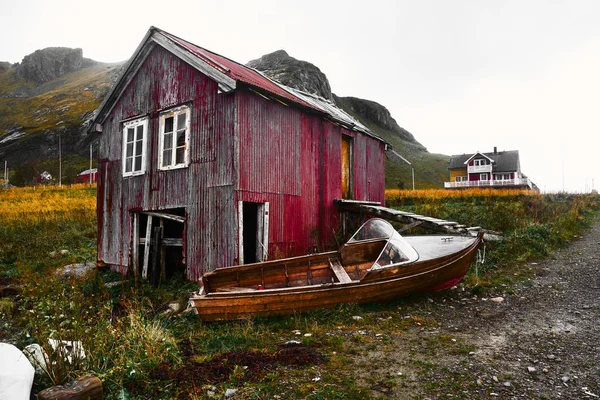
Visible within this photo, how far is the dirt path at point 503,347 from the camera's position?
4.17 m

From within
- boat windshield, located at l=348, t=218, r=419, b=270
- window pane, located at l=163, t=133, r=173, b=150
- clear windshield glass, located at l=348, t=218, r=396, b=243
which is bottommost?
boat windshield, located at l=348, t=218, r=419, b=270

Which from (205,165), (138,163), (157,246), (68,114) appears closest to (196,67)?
(205,165)

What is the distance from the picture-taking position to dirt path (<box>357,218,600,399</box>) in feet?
13.7

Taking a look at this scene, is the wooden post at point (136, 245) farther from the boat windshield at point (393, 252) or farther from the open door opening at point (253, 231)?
the boat windshield at point (393, 252)

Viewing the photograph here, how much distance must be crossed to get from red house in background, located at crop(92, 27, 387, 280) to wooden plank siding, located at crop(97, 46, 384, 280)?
3cm

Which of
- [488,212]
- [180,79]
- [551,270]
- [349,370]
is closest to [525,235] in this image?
[551,270]

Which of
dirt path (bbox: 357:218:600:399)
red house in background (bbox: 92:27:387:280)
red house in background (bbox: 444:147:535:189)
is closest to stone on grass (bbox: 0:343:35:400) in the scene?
dirt path (bbox: 357:218:600:399)

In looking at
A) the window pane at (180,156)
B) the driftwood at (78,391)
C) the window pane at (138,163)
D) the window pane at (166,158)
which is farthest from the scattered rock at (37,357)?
the window pane at (138,163)

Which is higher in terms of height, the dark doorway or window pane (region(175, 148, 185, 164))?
window pane (region(175, 148, 185, 164))

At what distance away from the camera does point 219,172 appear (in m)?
9.75

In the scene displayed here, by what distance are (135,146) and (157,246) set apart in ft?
11.5

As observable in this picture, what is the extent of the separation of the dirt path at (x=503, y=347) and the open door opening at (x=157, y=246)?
7.02 meters

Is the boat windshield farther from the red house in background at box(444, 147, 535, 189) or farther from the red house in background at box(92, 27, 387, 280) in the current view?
the red house in background at box(444, 147, 535, 189)

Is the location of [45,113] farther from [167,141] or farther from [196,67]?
[196,67]
